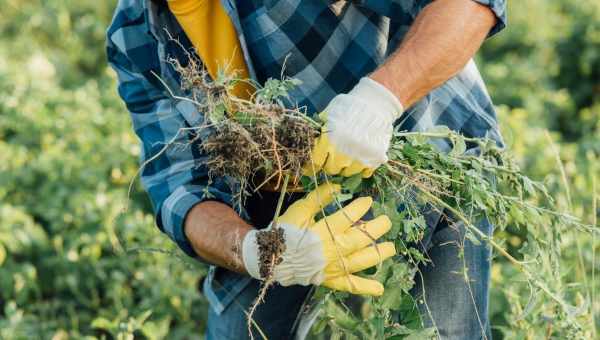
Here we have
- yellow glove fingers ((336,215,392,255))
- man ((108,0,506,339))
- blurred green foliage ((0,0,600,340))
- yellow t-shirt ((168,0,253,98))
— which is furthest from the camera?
blurred green foliage ((0,0,600,340))

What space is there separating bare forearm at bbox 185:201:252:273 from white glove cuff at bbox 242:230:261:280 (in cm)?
2

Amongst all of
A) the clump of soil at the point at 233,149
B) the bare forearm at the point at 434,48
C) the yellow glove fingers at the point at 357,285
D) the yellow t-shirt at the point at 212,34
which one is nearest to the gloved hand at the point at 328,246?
the yellow glove fingers at the point at 357,285

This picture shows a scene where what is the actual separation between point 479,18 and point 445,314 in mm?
724

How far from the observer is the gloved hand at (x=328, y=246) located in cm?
189

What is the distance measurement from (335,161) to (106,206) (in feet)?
6.00

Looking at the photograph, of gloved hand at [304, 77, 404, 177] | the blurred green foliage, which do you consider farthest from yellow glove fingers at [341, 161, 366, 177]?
the blurred green foliage

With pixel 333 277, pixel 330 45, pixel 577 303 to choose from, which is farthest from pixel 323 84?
pixel 577 303

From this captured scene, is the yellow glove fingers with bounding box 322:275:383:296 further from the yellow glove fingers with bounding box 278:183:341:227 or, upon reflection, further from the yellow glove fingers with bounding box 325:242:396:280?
the yellow glove fingers with bounding box 278:183:341:227

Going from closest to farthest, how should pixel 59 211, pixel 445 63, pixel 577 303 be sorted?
pixel 445 63 → pixel 577 303 → pixel 59 211

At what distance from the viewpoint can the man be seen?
79.7 inches

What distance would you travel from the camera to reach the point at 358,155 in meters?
1.89

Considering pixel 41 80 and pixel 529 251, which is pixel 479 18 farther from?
pixel 41 80

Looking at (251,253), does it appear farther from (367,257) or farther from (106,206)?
(106,206)

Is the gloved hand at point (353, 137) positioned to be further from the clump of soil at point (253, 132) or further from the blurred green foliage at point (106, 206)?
the blurred green foliage at point (106, 206)
